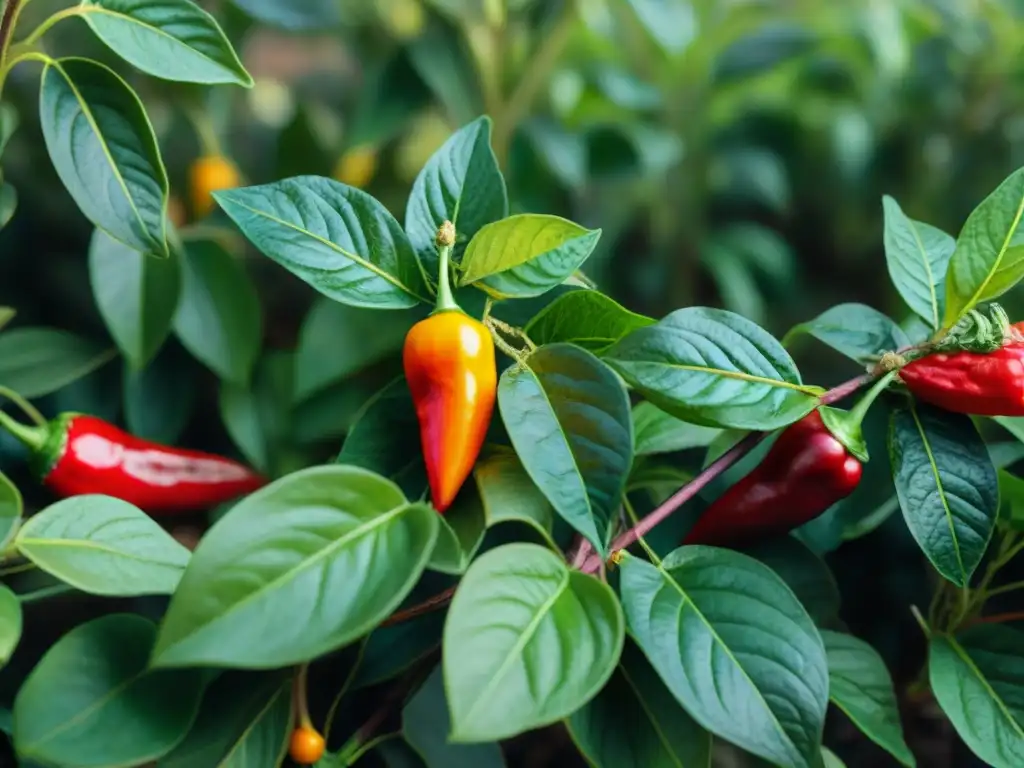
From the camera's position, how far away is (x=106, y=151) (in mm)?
559

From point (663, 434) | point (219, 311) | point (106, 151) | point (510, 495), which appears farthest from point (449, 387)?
point (219, 311)

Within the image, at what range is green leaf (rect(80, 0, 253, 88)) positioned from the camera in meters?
0.54

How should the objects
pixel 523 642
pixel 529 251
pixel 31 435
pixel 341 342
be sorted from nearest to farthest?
pixel 523 642
pixel 529 251
pixel 31 435
pixel 341 342

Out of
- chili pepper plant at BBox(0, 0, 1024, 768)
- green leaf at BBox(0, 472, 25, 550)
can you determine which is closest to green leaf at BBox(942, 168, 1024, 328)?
chili pepper plant at BBox(0, 0, 1024, 768)

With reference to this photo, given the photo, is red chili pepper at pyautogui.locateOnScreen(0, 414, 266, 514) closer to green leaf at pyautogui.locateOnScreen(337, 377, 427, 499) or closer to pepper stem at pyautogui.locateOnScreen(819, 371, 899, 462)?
green leaf at pyautogui.locateOnScreen(337, 377, 427, 499)

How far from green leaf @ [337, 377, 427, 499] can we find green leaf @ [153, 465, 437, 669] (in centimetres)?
8

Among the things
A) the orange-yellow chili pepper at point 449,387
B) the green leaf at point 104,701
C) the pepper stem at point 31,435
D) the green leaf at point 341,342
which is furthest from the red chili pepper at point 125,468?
the orange-yellow chili pepper at point 449,387

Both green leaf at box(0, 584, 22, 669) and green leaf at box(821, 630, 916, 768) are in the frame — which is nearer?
green leaf at box(0, 584, 22, 669)

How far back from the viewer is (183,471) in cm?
74

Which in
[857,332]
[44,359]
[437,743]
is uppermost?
[857,332]

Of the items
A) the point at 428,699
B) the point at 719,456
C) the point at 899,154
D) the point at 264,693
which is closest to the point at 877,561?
the point at 719,456

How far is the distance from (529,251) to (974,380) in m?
0.29

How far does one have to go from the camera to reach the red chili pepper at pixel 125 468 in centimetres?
67

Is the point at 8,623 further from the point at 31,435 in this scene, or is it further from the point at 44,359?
the point at 44,359
